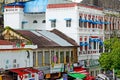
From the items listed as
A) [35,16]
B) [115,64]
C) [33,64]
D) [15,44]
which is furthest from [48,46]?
[35,16]

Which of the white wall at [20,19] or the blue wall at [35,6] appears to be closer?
the white wall at [20,19]

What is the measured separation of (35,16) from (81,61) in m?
8.93

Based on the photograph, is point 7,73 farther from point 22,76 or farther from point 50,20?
point 50,20

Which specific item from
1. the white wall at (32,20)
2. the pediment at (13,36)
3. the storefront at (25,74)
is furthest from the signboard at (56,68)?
the white wall at (32,20)

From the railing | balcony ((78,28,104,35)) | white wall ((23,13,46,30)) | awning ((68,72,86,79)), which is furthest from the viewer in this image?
white wall ((23,13,46,30))

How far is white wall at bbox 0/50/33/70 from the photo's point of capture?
121 feet

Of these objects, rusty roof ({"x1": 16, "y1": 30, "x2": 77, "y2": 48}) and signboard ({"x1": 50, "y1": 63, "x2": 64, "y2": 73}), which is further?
signboard ({"x1": 50, "y1": 63, "x2": 64, "y2": 73})

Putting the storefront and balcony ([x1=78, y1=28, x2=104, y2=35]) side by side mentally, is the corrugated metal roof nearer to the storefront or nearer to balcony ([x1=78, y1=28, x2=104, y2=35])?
balcony ([x1=78, y1=28, x2=104, y2=35])

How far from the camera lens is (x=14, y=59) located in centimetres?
3866

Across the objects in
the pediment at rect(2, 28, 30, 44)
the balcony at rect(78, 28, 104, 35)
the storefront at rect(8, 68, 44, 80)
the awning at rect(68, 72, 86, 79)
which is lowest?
the awning at rect(68, 72, 86, 79)

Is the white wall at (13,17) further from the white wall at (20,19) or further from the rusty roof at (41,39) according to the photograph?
the rusty roof at (41,39)

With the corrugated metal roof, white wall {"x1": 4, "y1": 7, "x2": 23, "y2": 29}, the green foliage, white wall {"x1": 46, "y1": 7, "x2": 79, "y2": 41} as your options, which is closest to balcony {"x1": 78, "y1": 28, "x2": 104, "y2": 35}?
white wall {"x1": 46, "y1": 7, "x2": 79, "y2": 41}

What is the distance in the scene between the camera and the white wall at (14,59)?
121ft

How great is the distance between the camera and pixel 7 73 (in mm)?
37344
